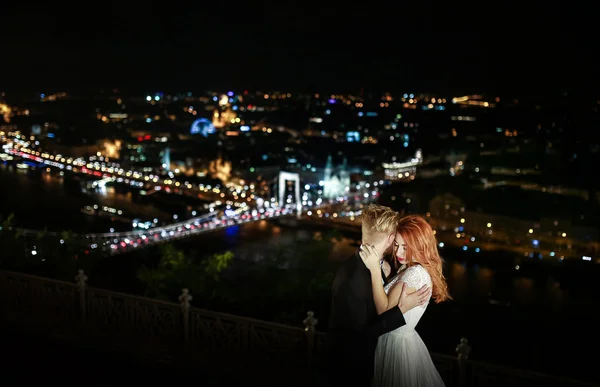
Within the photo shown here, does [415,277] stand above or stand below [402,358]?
above

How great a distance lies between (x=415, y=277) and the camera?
48.4 inches

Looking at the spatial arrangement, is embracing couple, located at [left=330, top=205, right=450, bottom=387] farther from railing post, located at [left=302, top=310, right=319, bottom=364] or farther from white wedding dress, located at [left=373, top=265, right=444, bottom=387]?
railing post, located at [left=302, top=310, right=319, bottom=364]

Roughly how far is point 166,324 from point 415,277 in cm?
170

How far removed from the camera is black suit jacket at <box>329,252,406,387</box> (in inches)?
47.4

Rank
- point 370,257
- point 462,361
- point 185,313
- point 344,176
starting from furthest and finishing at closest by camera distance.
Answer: point 344,176 < point 185,313 < point 462,361 < point 370,257

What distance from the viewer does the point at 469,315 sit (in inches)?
323

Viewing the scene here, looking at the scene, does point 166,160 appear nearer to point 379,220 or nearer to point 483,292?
point 483,292

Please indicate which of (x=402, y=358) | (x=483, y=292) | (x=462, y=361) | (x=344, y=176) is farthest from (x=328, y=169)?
(x=402, y=358)

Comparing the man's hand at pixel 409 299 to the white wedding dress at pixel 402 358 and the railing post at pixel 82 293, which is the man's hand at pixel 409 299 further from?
the railing post at pixel 82 293

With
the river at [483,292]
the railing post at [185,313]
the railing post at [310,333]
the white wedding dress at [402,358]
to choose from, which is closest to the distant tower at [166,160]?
the river at [483,292]

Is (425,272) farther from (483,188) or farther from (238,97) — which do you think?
(238,97)

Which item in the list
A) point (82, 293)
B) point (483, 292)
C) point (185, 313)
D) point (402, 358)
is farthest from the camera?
point (483, 292)

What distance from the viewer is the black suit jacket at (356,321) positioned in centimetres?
121

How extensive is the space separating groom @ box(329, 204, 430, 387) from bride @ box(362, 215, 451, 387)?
A: 0.7 inches
